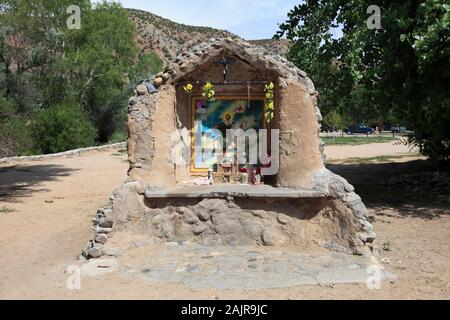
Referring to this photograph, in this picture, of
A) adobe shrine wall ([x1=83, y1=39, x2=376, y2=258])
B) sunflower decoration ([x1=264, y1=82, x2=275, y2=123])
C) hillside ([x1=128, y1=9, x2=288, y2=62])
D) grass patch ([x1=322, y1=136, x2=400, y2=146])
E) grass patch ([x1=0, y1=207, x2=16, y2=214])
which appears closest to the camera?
adobe shrine wall ([x1=83, y1=39, x2=376, y2=258])

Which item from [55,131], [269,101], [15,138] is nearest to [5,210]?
[269,101]

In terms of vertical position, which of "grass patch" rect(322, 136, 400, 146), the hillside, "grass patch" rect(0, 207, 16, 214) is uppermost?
the hillside

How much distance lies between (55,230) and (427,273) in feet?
23.6

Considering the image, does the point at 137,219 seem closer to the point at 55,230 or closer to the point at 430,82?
the point at 55,230

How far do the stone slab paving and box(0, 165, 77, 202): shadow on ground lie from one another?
782cm

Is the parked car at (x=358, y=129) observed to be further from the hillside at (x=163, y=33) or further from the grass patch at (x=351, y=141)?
the grass patch at (x=351, y=141)

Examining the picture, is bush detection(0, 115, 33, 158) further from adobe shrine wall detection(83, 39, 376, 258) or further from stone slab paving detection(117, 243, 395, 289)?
stone slab paving detection(117, 243, 395, 289)

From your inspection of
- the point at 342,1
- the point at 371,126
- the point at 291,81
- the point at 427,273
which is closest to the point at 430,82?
the point at 342,1

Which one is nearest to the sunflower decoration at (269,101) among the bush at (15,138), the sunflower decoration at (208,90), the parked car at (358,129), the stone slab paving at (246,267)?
the sunflower decoration at (208,90)

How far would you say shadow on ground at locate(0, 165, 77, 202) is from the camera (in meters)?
14.5

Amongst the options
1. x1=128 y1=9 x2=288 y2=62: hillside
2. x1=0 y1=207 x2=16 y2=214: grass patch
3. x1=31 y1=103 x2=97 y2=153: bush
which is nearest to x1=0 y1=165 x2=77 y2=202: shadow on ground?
x1=0 y1=207 x2=16 y2=214: grass patch

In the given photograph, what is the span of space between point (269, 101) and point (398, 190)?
7.04 metres

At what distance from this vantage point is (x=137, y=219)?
8188mm

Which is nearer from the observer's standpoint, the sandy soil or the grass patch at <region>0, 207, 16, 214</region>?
the sandy soil
